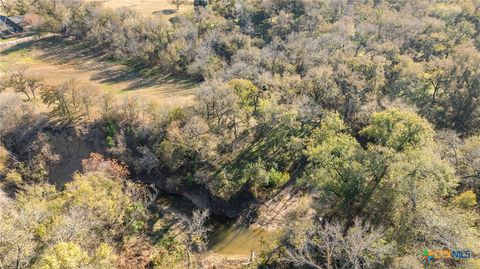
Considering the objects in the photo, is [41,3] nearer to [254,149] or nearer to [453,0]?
[254,149]

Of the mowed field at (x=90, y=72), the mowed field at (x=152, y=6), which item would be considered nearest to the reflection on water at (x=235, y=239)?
the mowed field at (x=90, y=72)

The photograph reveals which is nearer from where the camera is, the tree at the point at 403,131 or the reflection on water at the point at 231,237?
the tree at the point at 403,131

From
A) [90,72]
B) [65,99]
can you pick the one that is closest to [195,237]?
[65,99]

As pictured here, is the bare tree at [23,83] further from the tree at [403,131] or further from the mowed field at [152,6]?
the tree at [403,131]

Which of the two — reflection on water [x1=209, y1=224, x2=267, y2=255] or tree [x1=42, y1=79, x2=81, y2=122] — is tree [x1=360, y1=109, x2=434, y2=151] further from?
tree [x1=42, y1=79, x2=81, y2=122]

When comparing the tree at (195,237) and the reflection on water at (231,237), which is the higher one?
the tree at (195,237)

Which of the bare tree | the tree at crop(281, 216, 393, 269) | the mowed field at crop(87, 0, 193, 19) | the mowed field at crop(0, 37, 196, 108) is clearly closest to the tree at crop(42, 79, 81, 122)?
the bare tree

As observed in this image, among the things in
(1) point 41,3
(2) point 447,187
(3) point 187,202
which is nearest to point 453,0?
(2) point 447,187
